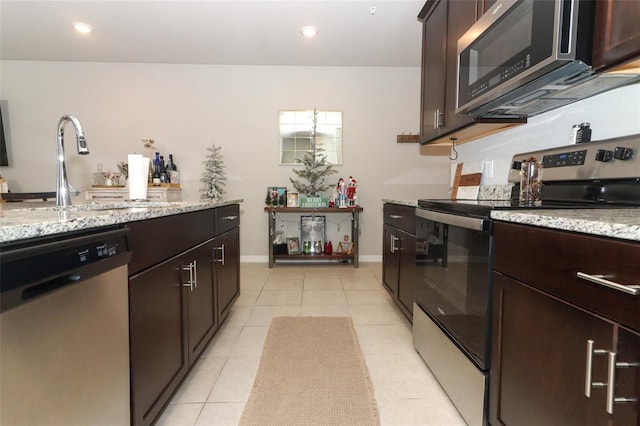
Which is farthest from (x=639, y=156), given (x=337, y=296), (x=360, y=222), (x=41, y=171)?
(x=41, y=171)

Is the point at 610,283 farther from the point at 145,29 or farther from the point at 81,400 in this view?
the point at 145,29

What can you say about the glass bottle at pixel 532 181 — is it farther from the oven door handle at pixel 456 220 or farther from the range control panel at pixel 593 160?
the oven door handle at pixel 456 220

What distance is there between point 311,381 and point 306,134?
336cm

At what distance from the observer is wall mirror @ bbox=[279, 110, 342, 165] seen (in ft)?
13.9

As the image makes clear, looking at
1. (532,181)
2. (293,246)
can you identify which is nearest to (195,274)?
(532,181)

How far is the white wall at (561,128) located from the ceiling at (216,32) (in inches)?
66.3

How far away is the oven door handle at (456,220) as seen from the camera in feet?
3.75

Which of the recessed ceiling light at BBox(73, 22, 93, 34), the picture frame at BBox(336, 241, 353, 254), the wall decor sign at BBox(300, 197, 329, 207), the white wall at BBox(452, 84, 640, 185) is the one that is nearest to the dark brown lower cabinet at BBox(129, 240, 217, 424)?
the white wall at BBox(452, 84, 640, 185)

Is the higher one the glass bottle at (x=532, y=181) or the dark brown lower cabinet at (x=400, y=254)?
the glass bottle at (x=532, y=181)

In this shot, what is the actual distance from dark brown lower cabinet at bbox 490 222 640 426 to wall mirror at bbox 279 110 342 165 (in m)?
3.37

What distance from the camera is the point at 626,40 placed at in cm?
96

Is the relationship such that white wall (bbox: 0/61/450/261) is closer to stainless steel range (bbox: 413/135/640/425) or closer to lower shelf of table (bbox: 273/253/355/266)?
lower shelf of table (bbox: 273/253/355/266)

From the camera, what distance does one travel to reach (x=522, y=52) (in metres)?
1.25

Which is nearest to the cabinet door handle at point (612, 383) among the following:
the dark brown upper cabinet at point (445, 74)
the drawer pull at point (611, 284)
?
the drawer pull at point (611, 284)
